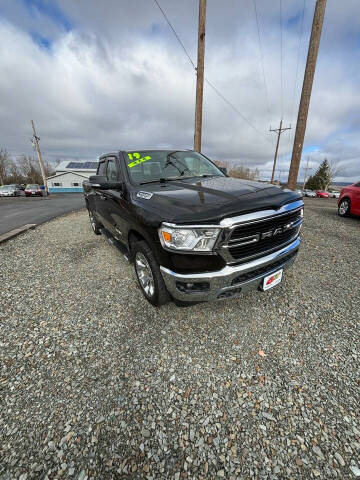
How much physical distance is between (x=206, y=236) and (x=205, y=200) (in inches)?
16.6

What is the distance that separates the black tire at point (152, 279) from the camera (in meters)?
2.26

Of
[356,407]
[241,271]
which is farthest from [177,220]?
[356,407]

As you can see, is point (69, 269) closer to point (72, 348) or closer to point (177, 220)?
point (72, 348)

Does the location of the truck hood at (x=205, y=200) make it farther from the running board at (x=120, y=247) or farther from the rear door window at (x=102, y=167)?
the rear door window at (x=102, y=167)

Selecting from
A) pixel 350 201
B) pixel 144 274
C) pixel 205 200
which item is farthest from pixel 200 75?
pixel 144 274

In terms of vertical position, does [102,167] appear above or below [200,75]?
below

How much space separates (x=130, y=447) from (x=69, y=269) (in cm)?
308

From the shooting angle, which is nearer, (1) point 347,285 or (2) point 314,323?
(2) point 314,323

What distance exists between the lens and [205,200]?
2076mm

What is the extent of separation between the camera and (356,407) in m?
1.57

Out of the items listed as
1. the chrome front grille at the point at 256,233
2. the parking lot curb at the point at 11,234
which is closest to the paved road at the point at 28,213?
the parking lot curb at the point at 11,234

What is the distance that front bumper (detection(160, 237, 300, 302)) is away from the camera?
75.0 inches

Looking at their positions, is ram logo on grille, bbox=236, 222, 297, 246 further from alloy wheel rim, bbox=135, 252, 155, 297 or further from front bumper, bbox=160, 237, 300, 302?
alloy wheel rim, bbox=135, 252, 155, 297

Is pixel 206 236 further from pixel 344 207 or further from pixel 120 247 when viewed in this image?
pixel 344 207
